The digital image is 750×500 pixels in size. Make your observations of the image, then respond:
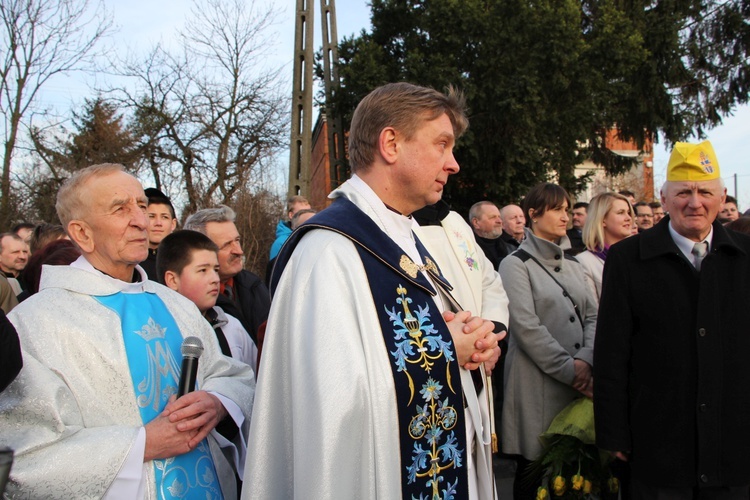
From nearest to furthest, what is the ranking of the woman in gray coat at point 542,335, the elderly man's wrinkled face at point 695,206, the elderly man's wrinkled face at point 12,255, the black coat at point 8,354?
the black coat at point 8,354
the elderly man's wrinkled face at point 695,206
the woman in gray coat at point 542,335
the elderly man's wrinkled face at point 12,255

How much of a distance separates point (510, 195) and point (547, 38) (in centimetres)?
384

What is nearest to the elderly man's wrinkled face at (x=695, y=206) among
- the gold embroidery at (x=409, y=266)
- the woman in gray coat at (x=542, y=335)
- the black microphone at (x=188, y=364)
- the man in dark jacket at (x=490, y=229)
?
the woman in gray coat at (x=542, y=335)

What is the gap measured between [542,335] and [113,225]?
8.16ft

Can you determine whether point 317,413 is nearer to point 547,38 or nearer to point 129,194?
point 129,194

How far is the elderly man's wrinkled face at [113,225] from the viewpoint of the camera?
96.3 inches

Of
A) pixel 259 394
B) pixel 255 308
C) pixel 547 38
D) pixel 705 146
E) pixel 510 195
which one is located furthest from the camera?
pixel 510 195

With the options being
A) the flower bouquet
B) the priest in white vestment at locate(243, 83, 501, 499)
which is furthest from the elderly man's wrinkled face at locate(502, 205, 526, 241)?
the priest in white vestment at locate(243, 83, 501, 499)

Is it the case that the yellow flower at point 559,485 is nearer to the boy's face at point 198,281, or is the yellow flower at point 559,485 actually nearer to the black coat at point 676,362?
the black coat at point 676,362

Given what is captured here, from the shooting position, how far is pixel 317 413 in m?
1.78

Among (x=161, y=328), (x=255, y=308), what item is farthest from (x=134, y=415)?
(x=255, y=308)

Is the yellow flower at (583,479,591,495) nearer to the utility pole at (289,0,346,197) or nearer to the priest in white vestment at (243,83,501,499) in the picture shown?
the priest in white vestment at (243,83,501,499)

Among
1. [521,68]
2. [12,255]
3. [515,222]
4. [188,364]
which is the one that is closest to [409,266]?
[188,364]

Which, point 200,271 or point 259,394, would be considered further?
point 200,271

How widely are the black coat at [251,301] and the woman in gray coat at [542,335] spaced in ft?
5.55
